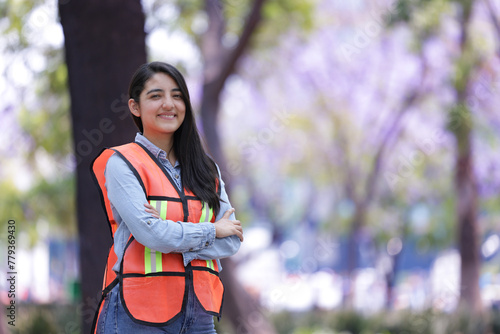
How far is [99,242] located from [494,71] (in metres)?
9.31

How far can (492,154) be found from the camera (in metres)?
14.7

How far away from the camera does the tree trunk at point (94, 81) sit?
4391 millimetres

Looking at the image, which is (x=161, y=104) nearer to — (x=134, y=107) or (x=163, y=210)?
(x=134, y=107)

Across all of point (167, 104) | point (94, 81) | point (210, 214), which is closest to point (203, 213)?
point (210, 214)

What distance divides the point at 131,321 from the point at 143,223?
1.14 ft

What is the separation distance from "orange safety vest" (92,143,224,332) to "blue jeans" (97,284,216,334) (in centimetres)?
3

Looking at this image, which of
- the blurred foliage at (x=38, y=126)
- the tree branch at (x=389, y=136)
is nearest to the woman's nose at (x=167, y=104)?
the blurred foliage at (x=38, y=126)

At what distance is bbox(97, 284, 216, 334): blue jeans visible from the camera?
2.21 meters

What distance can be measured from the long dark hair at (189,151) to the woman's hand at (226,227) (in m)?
0.06

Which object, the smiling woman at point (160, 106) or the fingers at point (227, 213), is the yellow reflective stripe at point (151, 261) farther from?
the smiling woman at point (160, 106)

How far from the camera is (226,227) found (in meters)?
2.36

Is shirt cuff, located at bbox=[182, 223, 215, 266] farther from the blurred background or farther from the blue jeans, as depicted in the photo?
the blurred background

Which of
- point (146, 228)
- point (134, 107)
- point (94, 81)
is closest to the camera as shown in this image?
point (146, 228)

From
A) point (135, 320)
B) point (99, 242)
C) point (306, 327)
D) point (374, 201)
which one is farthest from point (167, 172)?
point (374, 201)
